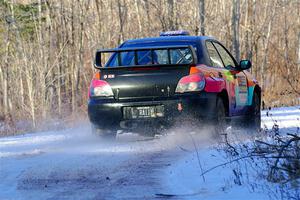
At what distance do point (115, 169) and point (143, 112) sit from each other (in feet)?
7.40

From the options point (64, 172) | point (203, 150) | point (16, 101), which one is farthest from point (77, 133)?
point (16, 101)

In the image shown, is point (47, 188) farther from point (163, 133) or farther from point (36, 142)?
point (36, 142)

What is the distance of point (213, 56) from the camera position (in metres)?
10.3

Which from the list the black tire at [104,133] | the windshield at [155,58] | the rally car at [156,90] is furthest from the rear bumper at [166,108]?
the windshield at [155,58]

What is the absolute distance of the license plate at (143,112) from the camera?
9156 mm

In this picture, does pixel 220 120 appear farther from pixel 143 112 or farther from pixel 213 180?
pixel 213 180

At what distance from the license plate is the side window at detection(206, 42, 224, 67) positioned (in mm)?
1392

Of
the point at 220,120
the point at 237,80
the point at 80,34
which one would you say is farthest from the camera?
the point at 80,34

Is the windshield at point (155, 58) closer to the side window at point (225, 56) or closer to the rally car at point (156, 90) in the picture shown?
the rally car at point (156, 90)

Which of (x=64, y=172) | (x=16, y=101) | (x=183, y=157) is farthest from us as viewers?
(x=16, y=101)

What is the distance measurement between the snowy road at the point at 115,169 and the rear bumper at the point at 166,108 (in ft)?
0.93

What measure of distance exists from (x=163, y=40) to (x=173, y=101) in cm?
148

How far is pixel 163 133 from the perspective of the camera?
9.44 m

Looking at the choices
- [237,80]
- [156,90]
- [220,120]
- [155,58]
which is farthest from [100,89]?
[237,80]
